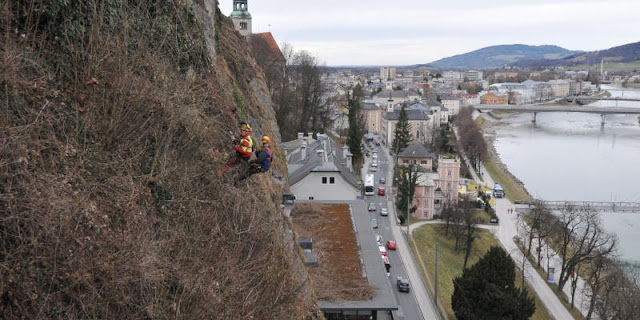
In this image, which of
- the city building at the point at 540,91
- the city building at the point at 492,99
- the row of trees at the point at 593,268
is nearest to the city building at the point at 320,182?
the row of trees at the point at 593,268

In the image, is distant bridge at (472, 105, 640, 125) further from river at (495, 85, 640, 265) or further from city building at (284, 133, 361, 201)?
city building at (284, 133, 361, 201)

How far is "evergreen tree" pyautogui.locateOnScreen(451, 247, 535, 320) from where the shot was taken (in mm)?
15930

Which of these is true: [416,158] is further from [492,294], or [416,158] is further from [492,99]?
[492,99]

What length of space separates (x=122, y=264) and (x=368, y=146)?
176 ft

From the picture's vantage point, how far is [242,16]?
43.8 meters

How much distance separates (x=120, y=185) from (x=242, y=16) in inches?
1619

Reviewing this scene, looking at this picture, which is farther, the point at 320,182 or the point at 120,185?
the point at 320,182

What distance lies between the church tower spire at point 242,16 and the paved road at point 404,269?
1912 cm

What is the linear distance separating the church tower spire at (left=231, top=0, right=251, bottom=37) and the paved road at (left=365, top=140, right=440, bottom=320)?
1912 centimetres

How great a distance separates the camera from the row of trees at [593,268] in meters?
17.1

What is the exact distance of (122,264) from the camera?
4.21 m

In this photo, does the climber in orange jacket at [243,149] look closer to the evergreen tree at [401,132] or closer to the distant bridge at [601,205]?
the distant bridge at [601,205]

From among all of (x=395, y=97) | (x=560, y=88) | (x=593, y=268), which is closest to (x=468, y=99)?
(x=395, y=97)

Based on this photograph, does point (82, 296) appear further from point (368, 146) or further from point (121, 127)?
point (368, 146)
